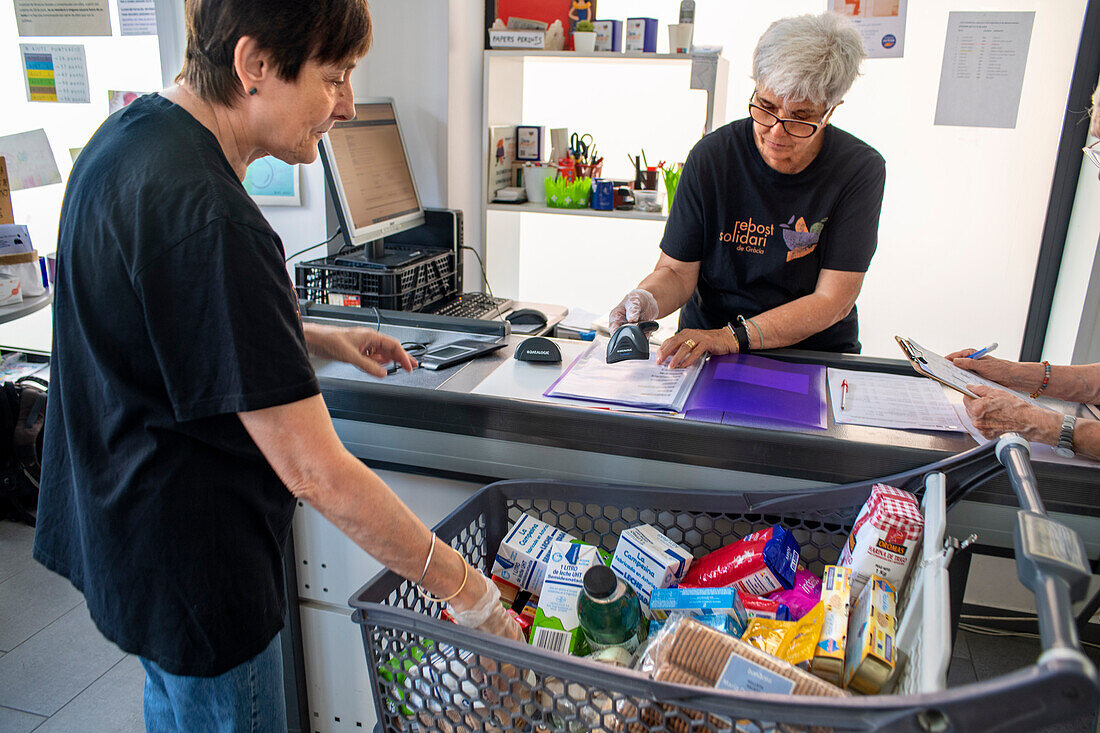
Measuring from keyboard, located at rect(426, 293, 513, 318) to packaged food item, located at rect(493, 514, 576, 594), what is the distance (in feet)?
4.10

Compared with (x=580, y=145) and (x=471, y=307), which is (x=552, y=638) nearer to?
(x=471, y=307)

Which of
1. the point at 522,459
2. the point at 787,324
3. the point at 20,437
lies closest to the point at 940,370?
the point at 787,324

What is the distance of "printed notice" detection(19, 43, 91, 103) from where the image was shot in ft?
10.0

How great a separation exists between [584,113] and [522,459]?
95.1 inches

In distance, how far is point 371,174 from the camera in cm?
227

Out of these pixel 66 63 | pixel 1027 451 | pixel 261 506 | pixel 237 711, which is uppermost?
pixel 66 63

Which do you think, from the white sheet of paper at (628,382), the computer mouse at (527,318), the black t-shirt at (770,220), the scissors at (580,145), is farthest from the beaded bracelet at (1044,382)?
the scissors at (580,145)

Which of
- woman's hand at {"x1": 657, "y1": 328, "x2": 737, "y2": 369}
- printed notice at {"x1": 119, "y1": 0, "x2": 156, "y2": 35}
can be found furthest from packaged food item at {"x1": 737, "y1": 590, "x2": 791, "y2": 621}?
printed notice at {"x1": 119, "y1": 0, "x2": 156, "y2": 35}

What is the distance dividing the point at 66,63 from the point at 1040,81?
11.8 feet

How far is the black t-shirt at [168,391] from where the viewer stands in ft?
2.58

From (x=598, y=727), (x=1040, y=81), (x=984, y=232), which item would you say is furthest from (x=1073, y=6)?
(x=598, y=727)

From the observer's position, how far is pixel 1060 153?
2.73 metres

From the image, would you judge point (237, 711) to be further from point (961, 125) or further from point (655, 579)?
point (961, 125)

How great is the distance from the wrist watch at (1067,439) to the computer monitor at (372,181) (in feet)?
5.40
